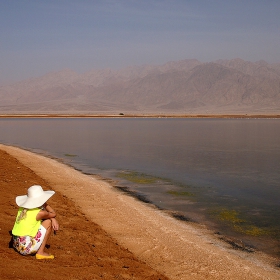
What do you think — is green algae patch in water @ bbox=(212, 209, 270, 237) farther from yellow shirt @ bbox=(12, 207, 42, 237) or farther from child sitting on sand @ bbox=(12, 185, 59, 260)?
yellow shirt @ bbox=(12, 207, 42, 237)

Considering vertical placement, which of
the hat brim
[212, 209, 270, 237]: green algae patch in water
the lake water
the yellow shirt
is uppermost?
the hat brim

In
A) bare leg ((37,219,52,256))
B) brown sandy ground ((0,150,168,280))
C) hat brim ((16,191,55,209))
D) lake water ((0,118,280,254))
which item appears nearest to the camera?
brown sandy ground ((0,150,168,280))

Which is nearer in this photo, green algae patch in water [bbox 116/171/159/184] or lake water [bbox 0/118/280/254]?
lake water [bbox 0/118/280/254]

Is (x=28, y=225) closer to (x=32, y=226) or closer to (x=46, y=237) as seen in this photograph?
(x=32, y=226)

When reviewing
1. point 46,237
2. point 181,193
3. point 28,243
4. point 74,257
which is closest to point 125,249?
point 74,257

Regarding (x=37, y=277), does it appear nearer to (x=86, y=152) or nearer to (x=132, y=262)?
(x=132, y=262)

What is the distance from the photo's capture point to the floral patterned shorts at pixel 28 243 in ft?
20.5

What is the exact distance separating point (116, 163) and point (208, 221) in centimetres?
1186

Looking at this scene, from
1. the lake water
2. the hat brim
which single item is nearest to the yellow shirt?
the hat brim

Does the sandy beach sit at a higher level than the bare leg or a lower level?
lower

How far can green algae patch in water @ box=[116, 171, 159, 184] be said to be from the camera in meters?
16.9

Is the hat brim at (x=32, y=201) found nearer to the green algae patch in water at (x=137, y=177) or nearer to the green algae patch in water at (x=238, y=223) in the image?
the green algae patch in water at (x=238, y=223)

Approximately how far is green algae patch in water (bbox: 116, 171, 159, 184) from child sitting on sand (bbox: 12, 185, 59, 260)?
1044cm

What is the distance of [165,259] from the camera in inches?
310
